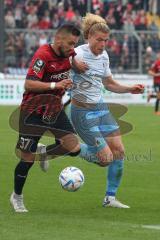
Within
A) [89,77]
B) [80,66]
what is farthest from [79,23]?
[80,66]

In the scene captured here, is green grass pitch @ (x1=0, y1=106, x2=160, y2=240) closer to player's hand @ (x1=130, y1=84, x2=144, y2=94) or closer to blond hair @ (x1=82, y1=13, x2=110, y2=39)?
player's hand @ (x1=130, y1=84, x2=144, y2=94)

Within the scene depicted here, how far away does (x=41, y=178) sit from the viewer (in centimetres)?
1320

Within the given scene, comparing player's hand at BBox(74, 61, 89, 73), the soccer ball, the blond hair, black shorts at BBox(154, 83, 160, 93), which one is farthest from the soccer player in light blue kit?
black shorts at BBox(154, 83, 160, 93)

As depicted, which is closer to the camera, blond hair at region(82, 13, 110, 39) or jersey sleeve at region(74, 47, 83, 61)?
blond hair at region(82, 13, 110, 39)

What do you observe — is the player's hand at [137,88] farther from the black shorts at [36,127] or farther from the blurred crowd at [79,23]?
the blurred crowd at [79,23]

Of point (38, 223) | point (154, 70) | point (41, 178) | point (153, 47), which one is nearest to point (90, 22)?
point (38, 223)

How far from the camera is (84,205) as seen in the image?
1051 cm

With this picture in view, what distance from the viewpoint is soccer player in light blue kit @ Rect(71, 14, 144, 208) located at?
10.4 metres

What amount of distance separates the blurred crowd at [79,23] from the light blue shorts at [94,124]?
22.4 m

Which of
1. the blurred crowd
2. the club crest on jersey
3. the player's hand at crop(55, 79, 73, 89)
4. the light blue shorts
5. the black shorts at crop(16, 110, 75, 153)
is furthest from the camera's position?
the blurred crowd

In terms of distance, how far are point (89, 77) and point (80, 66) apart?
0.40m

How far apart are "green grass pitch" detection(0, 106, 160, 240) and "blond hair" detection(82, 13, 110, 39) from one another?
88.2 inches

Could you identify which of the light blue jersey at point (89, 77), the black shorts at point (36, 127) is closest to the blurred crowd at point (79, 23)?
the light blue jersey at point (89, 77)

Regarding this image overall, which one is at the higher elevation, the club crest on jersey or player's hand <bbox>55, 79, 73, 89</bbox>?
the club crest on jersey
